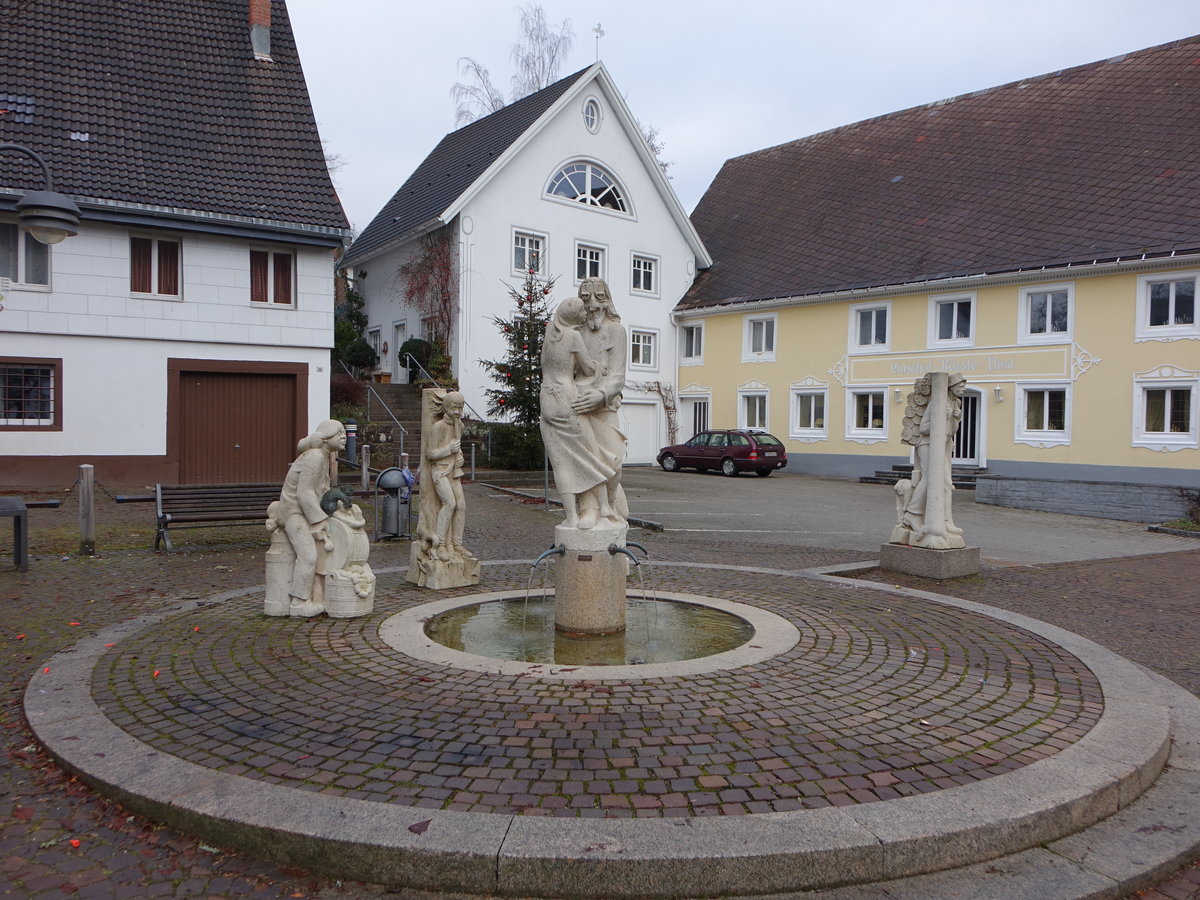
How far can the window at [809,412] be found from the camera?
2955cm

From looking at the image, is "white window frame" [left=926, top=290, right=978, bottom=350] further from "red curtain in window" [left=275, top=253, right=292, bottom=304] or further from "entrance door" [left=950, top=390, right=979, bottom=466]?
"red curtain in window" [left=275, top=253, right=292, bottom=304]

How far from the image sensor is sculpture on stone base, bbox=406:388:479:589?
330 inches

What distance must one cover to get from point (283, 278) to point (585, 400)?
15552 millimetres

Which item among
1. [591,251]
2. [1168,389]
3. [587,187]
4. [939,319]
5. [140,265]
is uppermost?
[587,187]

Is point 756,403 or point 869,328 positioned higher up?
point 869,328

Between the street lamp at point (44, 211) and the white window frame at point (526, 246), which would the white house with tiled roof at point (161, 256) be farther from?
the street lamp at point (44, 211)

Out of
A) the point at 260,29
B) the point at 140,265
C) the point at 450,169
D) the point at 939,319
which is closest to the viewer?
the point at 140,265

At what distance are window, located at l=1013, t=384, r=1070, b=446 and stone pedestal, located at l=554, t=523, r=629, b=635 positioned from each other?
21209mm

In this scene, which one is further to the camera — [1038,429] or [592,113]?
[592,113]

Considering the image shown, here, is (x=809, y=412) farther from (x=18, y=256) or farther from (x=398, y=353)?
(x=18, y=256)

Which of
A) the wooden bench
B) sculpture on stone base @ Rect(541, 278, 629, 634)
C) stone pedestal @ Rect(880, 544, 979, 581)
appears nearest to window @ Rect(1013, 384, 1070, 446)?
stone pedestal @ Rect(880, 544, 979, 581)

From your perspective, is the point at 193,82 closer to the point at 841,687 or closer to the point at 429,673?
the point at 429,673

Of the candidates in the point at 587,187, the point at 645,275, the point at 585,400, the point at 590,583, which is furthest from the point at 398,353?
the point at 590,583

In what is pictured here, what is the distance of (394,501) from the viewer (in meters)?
12.7
